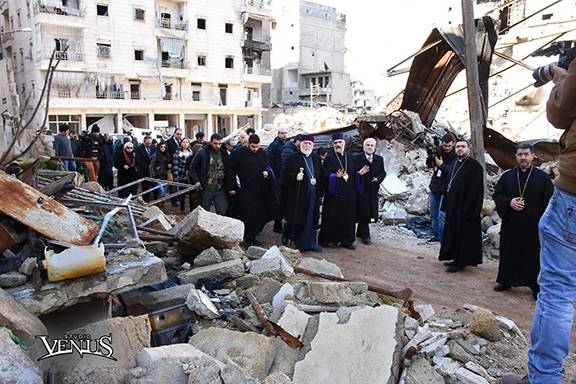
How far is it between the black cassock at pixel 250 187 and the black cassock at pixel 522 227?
3830 mm

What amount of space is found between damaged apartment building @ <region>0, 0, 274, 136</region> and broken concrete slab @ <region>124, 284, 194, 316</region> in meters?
27.3

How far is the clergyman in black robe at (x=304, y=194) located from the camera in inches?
290

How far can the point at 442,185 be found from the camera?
24.2ft

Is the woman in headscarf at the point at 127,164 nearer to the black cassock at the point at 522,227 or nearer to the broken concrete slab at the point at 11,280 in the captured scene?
the broken concrete slab at the point at 11,280

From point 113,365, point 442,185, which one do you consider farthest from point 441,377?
point 442,185

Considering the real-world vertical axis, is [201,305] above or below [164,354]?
below

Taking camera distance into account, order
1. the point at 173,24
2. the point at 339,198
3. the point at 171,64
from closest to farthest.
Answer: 1. the point at 339,198
2. the point at 171,64
3. the point at 173,24

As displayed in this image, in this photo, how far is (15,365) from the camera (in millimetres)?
2316

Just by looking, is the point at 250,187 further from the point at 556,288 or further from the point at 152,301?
the point at 556,288

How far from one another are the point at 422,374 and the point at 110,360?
2.09m

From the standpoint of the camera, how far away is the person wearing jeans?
2.24m

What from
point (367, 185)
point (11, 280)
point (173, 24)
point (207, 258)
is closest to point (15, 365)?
point (11, 280)

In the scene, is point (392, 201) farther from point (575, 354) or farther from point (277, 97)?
point (277, 97)

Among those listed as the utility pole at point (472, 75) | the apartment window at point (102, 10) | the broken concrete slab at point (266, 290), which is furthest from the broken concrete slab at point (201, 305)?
the apartment window at point (102, 10)
